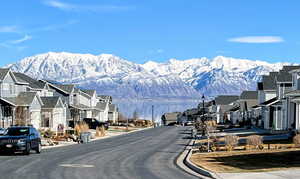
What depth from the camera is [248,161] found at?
26.4 m

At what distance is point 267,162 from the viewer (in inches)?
1011

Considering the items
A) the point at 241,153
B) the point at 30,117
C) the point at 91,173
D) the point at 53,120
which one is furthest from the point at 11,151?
the point at 53,120

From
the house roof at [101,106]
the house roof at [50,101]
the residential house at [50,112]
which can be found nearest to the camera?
the residential house at [50,112]

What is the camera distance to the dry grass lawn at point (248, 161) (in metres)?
23.5

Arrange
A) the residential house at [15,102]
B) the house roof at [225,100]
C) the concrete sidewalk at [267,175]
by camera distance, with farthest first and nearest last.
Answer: the house roof at [225,100] → the residential house at [15,102] → the concrete sidewalk at [267,175]

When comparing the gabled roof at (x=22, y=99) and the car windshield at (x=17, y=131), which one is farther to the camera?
the gabled roof at (x=22, y=99)

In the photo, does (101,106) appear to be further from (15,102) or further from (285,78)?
(285,78)

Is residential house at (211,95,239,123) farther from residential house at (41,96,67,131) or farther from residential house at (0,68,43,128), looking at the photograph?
residential house at (0,68,43,128)

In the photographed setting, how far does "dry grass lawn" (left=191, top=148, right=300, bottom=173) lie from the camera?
23.5 meters

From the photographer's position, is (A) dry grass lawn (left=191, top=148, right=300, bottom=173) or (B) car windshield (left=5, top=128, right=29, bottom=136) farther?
(B) car windshield (left=5, top=128, right=29, bottom=136)

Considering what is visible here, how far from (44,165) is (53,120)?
46.4m

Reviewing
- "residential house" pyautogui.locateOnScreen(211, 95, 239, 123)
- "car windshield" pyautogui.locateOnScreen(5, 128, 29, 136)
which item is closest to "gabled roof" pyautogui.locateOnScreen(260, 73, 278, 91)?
"residential house" pyautogui.locateOnScreen(211, 95, 239, 123)

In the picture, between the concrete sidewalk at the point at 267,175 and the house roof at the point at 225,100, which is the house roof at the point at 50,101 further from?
the house roof at the point at 225,100

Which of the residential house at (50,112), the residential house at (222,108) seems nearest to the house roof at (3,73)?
the residential house at (50,112)
